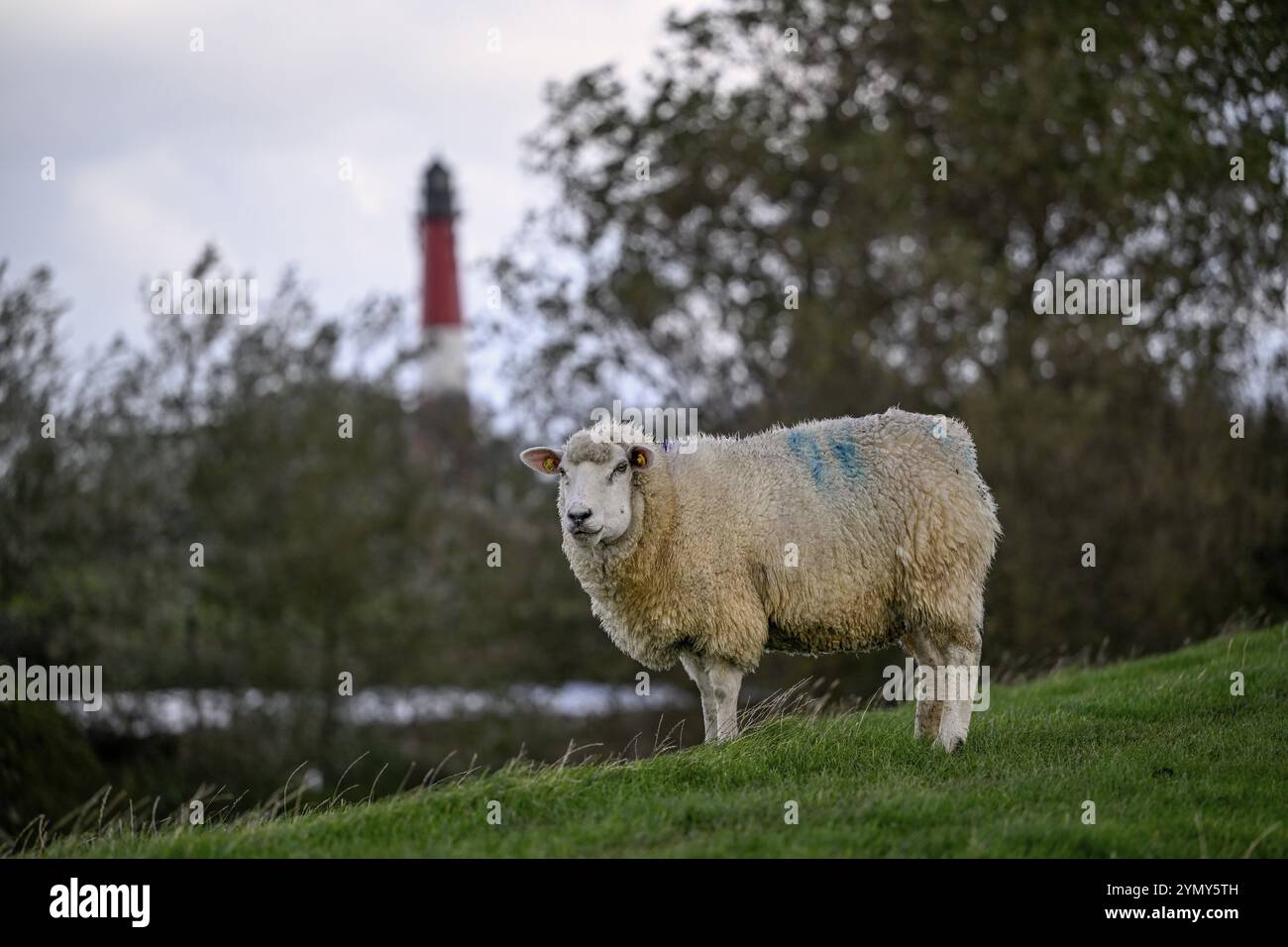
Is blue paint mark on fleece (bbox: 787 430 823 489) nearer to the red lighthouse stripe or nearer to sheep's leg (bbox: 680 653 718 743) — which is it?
sheep's leg (bbox: 680 653 718 743)

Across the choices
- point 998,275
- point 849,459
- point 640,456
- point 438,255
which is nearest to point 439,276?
point 438,255

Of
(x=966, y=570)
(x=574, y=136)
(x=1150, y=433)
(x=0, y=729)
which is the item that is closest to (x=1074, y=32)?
(x=1150, y=433)

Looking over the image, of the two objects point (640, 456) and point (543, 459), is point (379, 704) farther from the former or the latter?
point (640, 456)

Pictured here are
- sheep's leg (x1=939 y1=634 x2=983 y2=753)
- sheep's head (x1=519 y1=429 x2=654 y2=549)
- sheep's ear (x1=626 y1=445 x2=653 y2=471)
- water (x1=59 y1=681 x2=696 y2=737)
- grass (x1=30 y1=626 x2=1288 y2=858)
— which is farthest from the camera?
A: water (x1=59 y1=681 x2=696 y2=737)

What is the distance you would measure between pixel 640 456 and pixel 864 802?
2755 millimetres

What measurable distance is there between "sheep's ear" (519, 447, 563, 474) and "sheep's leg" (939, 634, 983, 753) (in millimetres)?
2729

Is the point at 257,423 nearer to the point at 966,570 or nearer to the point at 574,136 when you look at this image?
the point at 574,136

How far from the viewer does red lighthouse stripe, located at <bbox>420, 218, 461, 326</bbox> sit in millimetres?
67938

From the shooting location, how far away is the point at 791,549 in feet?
29.4

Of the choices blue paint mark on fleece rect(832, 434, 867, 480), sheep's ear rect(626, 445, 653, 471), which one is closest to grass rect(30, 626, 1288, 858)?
blue paint mark on fleece rect(832, 434, 867, 480)

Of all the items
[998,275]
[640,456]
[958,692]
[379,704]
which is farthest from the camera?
[379,704]

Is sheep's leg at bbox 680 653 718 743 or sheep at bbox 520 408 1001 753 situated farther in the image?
sheep's leg at bbox 680 653 718 743
